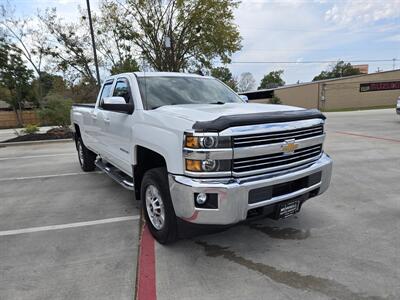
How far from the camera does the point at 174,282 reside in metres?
2.71

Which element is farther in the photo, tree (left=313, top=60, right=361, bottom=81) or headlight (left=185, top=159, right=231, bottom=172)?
tree (left=313, top=60, right=361, bottom=81)

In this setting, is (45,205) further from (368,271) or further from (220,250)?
(368,271)

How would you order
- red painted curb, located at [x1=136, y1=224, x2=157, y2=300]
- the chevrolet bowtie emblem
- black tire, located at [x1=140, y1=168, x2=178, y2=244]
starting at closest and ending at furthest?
red painted curb, located at [x1=136, y1=224, x2=157, y2=300] < the chevrolet bowtie emblem < black tire, located at [x1=140, y1=168, x2=178, y2=244]

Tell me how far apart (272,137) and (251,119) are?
0.29 metres

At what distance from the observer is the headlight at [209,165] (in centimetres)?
265

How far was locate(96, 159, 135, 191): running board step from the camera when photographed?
159 inches

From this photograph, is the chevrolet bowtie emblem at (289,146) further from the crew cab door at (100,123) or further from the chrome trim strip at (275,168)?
the crew cab door at (100,123)

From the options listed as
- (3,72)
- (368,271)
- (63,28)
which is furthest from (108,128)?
(3,72)

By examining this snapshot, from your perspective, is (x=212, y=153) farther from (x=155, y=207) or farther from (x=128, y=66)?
(x=128, y=66)

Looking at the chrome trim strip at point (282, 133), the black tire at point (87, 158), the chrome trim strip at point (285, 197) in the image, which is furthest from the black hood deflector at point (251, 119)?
the black tire at point (87, 158)

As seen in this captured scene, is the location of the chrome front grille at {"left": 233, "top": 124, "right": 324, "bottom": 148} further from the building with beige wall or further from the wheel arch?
the building with beige wall

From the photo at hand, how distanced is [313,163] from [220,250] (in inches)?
55.4

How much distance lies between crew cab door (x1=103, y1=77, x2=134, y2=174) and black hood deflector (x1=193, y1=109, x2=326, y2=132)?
146 cm

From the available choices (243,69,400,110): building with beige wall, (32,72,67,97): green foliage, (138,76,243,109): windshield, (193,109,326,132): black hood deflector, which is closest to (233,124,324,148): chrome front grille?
(193,109,326,132): black hood deflector
